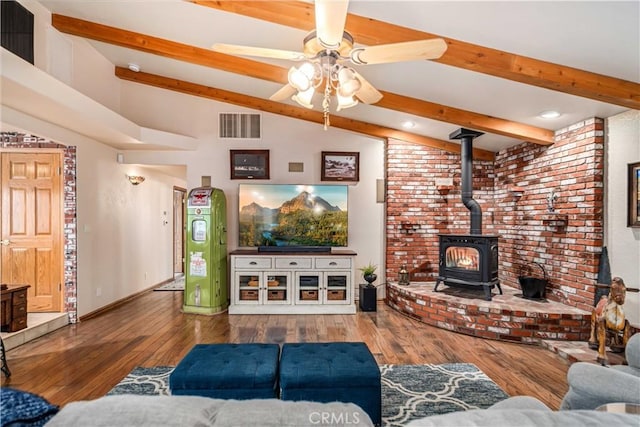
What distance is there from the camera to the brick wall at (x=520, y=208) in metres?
3.66

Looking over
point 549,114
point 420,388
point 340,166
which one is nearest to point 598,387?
point 420,388

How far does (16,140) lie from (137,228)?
2.08 metres

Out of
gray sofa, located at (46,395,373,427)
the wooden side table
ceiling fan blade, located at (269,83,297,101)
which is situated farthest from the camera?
the wooden side table

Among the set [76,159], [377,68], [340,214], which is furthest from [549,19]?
[76,159]

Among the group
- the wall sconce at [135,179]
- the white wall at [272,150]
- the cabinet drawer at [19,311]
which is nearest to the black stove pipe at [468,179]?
the white wall at [272,150]

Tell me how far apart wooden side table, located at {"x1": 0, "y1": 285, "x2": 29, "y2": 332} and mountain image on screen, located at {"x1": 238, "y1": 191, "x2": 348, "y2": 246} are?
2603mm

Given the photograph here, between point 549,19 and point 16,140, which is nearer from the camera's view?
point 549,19

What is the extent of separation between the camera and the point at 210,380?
2020 mm

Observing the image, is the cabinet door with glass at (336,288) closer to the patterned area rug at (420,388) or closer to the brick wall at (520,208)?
the brick wall at (520,208)

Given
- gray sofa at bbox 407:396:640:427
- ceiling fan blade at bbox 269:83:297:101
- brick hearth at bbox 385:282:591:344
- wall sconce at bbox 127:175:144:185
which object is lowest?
brick hearth at bbox 385:282:591:344

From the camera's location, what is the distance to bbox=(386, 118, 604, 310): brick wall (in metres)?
3.66

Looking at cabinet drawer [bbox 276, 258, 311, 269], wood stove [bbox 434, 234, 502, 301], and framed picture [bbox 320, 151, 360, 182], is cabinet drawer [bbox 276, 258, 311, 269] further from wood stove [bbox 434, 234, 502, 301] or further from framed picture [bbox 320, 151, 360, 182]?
wood stove [bbox 434, 234, 502, 301]

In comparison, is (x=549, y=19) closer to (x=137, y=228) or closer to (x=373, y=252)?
(x=373, y=252)

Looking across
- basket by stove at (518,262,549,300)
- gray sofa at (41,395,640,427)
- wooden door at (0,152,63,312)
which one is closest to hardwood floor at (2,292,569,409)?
wooden door at (0,152,63,312)
